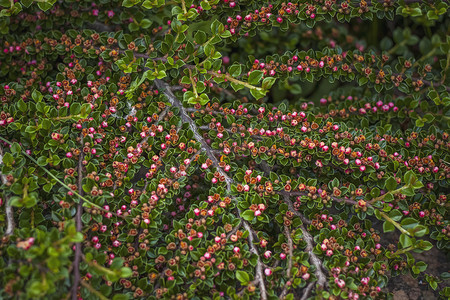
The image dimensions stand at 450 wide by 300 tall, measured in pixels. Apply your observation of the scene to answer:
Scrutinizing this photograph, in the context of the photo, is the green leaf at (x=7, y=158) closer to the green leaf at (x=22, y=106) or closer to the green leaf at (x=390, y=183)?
the green leaf at (x=22, y=106)

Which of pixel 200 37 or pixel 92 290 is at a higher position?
pixel 200 37

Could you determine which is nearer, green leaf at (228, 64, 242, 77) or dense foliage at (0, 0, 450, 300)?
dense foliage at (0, 0, 450, 300)

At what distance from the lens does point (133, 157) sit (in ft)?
6.83

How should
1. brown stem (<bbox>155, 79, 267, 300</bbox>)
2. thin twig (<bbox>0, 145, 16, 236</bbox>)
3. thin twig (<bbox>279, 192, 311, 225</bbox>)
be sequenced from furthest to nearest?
thin twig (<bbox>279, 192, 311, 225</bbox>) → brown stem (<bbox>155, 79, 267, 300</bbox>) → thin twig (<bbox>0, 145, 16, 236</bbox>)

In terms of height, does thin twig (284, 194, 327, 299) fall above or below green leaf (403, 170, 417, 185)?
below

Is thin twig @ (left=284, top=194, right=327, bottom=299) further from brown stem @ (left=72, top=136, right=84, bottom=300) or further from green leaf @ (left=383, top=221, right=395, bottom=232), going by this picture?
brown stem @ (left=72, top=136, right=84, bottom=300)

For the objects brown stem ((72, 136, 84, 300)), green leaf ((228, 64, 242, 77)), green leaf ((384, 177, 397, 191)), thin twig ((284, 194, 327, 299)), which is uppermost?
green leaf ((228, 64, 242, 77))

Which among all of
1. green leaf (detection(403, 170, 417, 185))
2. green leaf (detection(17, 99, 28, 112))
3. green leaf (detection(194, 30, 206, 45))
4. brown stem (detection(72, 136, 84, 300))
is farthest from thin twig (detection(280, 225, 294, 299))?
green leaf (detection(17, 99, 28, 112))

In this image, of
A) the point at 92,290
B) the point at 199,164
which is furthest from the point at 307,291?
the point at 92,290

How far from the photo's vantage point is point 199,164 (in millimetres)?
2145

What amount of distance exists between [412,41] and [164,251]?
231cm

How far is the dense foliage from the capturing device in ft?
6.05

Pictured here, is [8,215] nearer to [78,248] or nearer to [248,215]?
[78,248]

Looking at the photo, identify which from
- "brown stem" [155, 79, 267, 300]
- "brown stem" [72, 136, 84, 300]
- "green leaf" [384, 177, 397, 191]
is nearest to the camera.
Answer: "brown stem" [72, 136, 84, 300]
